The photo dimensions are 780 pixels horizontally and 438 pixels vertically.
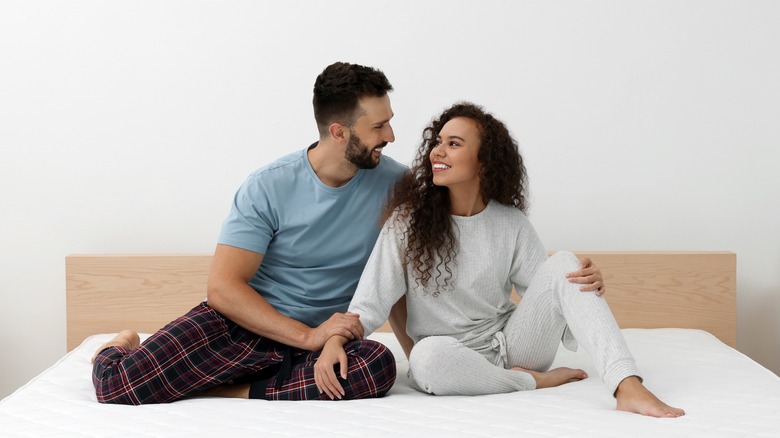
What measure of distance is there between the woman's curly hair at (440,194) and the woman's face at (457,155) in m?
0.02

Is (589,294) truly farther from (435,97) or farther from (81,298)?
(81,298)

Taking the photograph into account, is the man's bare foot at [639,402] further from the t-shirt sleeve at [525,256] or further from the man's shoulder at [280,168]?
the man's shoulder at [280,168]

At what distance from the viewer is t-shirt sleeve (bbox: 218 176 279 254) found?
2.12 metres

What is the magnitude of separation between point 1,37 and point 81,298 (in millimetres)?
888

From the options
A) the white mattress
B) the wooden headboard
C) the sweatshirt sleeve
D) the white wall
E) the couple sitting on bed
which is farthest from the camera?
the white wall

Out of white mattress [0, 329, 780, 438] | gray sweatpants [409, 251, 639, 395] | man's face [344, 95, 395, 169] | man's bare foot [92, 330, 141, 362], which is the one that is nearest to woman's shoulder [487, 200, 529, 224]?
gray sweatpants [409, 251, 639, 395]

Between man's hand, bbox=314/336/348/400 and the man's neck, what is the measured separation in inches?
18.4

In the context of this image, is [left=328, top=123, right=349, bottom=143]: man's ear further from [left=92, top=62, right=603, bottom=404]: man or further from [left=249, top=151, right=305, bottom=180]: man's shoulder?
[left=249, top=151, right=305, bottom=180]: man's shoulder

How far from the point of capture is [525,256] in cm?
212

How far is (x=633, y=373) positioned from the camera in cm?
176

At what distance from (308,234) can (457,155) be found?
1.36ft

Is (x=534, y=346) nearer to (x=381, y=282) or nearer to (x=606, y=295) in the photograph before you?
(x=381, y=282)

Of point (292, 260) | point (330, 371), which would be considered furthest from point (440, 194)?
point (330, 371)

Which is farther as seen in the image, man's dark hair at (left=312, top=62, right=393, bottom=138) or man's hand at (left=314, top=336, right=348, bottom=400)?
man's dark hair at (left=312, top=62, right=393, bottom=138)
